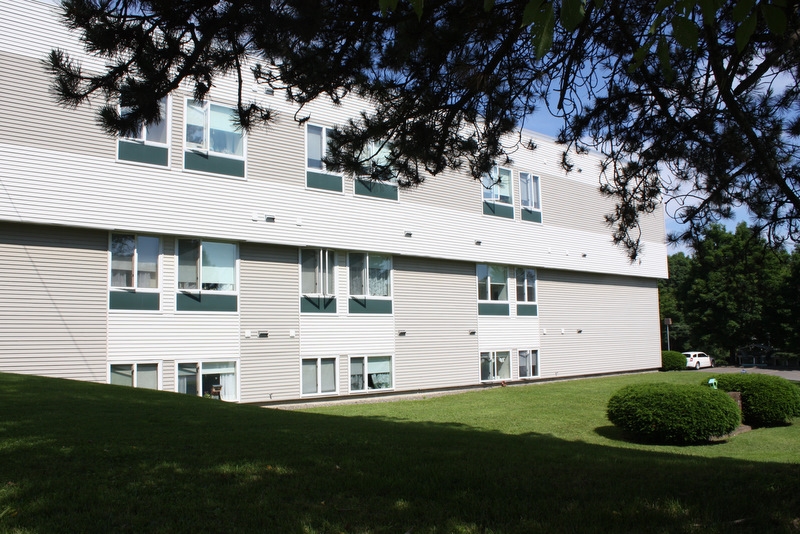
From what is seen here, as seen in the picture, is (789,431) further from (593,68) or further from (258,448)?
(258,448)

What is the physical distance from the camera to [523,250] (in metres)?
27.0

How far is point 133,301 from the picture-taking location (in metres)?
16.6

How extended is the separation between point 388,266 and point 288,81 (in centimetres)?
1473

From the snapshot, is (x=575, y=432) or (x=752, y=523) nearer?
(x=752, y=523)

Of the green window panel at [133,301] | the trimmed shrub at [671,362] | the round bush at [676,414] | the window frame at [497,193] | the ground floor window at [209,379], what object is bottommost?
the trimmed shrub at [671,362]

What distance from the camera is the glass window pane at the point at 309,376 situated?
19.9 meters

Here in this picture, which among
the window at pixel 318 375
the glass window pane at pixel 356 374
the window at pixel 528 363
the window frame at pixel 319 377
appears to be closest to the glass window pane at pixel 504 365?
the window at pixel 528 363

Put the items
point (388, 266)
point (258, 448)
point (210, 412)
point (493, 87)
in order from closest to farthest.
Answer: point (258, 448) < point (493, 87) < point (210, 412) < point (388, 266)

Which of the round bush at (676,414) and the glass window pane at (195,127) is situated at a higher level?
the glass window pane at (195,127)

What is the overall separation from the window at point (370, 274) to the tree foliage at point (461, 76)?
38.6ft

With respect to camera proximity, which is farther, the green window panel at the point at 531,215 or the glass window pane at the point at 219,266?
the green window panel at the point at 531,215

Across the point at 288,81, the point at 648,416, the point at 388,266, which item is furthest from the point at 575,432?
the point at 288,81

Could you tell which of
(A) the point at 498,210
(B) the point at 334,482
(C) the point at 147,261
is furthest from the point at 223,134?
(B) the point at 334,482

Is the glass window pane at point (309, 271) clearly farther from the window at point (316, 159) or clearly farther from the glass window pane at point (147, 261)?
the glass window pane at point (147, 261)
